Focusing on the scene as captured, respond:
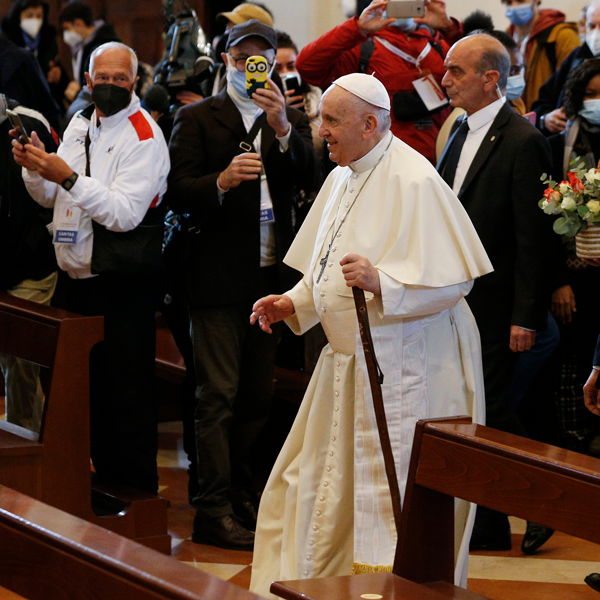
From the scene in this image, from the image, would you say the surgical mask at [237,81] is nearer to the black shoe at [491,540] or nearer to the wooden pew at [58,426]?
the wooden pew at [58,426]

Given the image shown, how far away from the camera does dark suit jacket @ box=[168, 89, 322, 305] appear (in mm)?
4023

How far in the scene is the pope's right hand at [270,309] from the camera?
10.5 feet

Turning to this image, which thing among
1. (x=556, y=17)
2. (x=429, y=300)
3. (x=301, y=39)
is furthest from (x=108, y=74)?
(x=301, y=39)

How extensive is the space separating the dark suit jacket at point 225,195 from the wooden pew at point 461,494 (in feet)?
5.61

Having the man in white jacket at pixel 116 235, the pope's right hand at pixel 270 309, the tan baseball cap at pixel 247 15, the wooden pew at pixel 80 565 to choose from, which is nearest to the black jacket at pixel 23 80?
the tan baseball cap at pixel 247 15

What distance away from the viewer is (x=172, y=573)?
1.72m

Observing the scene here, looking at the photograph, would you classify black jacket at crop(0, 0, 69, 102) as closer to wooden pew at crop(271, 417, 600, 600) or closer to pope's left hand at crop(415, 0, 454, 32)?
pope's left hand at crop(415, 0, 454, 32)

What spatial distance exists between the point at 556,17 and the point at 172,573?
533 cm

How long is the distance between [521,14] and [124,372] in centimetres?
376

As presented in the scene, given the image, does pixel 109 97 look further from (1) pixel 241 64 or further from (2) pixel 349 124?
(2) pixel 349 124

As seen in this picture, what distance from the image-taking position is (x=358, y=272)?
111 inches

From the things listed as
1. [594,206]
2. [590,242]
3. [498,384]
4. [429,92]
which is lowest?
[498,384]

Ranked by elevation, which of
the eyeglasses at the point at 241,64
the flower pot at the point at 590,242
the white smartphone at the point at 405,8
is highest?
the white smartphone at the point at 405,8

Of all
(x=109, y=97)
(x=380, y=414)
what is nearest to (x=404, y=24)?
(x=109, y=97)
